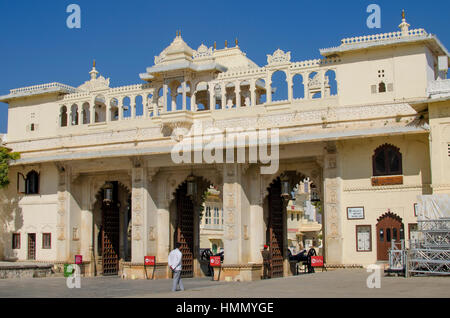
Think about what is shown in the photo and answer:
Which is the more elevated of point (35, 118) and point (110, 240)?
point (35, 118)

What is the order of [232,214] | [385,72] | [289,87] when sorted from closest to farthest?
1. [385,72]
2. [232,214]
3. [289,87]

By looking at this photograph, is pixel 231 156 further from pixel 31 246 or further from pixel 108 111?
pixel 31 246

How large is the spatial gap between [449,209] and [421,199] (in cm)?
82

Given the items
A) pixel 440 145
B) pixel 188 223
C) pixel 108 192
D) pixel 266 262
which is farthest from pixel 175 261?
pixel 108 192

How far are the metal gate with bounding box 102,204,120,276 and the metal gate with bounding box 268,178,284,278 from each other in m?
8.24

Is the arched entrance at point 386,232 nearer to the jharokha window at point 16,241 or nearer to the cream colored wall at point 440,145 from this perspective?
the cream colored wall at point 440,145

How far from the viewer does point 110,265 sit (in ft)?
95.5

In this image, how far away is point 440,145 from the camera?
19328 millimetres

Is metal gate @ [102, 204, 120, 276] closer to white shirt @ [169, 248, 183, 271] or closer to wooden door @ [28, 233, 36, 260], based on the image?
wooden door @ [28, 233, 36, 260]

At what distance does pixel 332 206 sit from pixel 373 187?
4.97 feet

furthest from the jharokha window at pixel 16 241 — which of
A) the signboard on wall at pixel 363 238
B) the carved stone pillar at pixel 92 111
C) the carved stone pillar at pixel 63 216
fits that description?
the signboard on wall at pixel 363 238

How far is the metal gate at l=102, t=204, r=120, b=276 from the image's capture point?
28.8 metres

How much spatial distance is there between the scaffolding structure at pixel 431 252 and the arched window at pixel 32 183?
60.1 ft
